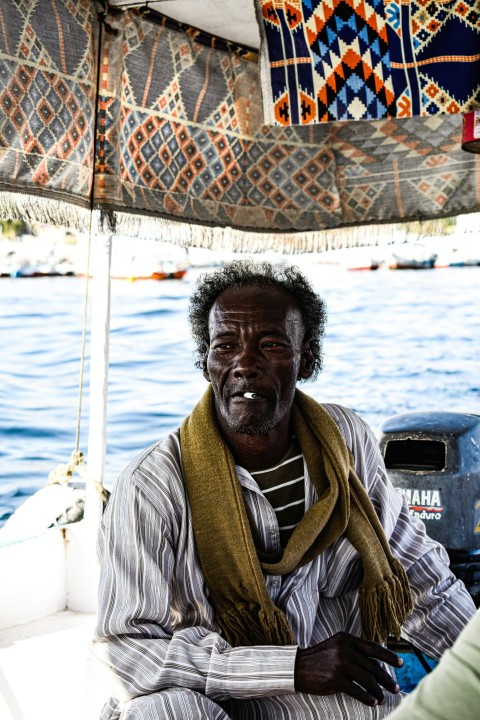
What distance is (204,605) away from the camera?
7.24ft

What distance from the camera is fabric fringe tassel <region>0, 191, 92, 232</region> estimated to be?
3.06 meters

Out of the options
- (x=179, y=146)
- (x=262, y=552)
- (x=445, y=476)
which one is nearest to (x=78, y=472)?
(x=179, y=146)

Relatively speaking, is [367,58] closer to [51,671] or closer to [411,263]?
[51,671]

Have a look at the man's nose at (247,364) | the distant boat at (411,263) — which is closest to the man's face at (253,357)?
the man's nose at (247,364)

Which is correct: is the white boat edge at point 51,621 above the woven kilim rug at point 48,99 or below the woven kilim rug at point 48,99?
below

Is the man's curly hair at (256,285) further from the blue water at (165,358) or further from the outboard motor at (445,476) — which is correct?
the blue water at (165,358)

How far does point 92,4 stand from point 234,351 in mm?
1676

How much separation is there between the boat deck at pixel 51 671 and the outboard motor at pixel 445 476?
1318mm

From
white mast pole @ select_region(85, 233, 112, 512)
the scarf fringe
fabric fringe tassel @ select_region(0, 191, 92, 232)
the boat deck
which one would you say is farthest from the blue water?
the scarf fringe

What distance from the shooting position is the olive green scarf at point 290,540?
2158 millimetres

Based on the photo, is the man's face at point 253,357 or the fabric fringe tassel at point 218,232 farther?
the fabric fringe tassel at point 218,232

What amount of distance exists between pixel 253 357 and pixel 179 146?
153 centimetres

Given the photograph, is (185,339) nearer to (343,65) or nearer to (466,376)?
(466,376)

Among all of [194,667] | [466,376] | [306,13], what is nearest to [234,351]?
[194,667]
